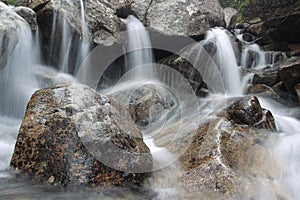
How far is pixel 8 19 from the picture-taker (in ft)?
19.6

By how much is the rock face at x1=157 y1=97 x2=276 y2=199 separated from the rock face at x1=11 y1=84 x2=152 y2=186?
0.70 meters

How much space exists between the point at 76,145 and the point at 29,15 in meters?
4.52

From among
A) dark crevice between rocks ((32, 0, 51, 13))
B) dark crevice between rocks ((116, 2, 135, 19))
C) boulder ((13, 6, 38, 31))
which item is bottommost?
boulder ((13, 6, 38, 31))

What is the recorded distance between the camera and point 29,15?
22.0 feet

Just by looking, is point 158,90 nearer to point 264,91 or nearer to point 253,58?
point 264,91

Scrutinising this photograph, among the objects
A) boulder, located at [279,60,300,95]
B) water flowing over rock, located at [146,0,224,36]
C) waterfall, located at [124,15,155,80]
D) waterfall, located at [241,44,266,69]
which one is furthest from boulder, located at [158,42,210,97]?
waterfall, located at [241,44,266,69]

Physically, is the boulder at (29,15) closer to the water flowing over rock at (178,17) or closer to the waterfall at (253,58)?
the water flowing over rock at (178,17)

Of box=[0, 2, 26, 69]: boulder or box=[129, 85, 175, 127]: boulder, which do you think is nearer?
box=[0, 2, 26, 69]: boulder

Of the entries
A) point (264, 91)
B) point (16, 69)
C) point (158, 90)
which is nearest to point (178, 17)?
point (158, 90)

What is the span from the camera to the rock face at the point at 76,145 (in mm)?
3385

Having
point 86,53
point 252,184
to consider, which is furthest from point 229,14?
point 252,184

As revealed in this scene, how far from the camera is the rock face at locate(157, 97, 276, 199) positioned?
362 centimetres

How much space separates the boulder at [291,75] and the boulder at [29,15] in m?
6.42

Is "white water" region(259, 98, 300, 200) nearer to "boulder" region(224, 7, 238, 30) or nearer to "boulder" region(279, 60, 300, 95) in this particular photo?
"boulder" region(279, 60, 300, 95)
